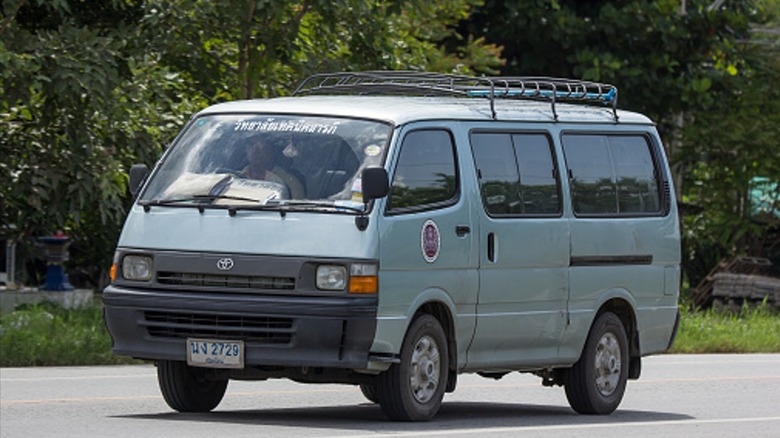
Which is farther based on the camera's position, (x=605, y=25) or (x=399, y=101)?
(x=605, y=25)

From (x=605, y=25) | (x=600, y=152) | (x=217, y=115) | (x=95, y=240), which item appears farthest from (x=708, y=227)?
(x=217, y=115)

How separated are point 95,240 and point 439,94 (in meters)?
13.2

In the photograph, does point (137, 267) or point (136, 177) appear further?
point (136, 177)

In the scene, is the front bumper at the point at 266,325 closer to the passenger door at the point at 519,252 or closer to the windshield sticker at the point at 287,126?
the windshield sticker at the point at 287,126

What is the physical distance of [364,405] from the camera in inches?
544

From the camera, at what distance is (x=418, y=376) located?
11906 mm

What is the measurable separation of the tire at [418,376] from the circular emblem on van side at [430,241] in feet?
1.24

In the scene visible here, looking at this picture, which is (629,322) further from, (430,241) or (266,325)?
(266,325)

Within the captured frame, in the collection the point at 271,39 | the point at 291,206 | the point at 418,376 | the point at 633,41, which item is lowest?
the point at 418,376

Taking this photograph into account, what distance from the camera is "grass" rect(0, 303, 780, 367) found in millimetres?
16953

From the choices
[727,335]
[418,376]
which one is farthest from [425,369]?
[727,335]

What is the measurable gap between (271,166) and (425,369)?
1593 millimetres

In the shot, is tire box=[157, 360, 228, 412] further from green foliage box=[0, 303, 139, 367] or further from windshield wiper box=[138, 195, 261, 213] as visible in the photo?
green foliage box=[0, 303, 139, 367]

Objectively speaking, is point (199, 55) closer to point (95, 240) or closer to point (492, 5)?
point (95, 240)
